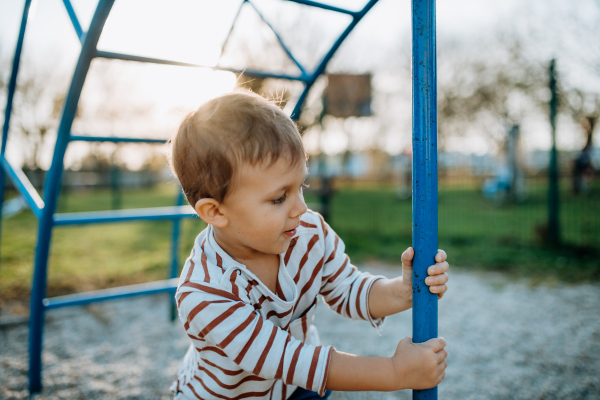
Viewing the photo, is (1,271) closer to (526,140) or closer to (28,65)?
(28,65)

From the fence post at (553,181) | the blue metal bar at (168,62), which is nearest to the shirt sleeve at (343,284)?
the blue metal bar at (168,62)

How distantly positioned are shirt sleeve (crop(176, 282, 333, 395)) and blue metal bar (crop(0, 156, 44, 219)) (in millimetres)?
1256

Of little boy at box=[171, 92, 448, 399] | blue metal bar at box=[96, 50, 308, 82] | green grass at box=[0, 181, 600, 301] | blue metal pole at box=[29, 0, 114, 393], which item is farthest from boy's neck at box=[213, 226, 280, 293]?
green grass at box=[0, 181, 600, 301]

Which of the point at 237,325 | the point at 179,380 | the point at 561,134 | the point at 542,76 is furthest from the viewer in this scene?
the point at 542,76

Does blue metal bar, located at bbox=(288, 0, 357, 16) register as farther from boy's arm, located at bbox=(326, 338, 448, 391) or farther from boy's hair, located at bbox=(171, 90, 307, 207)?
boy's arm, located at bbox=(326, 338, 448, 391)

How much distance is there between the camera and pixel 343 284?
1.17 meters

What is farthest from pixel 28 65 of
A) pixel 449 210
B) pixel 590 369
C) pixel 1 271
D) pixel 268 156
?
pixel 590 369

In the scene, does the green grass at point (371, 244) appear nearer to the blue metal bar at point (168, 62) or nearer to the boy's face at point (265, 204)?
the blue metal bar at point (168, 62)

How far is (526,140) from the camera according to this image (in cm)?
812

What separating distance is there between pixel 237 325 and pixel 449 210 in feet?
23.9

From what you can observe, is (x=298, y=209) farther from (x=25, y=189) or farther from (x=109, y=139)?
(x=25, y=189)

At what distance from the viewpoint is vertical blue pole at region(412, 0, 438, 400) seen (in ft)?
2.63

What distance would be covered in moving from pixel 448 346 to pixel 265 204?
5.86 feet

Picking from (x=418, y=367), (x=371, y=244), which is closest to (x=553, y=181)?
(x=371, y=244)
